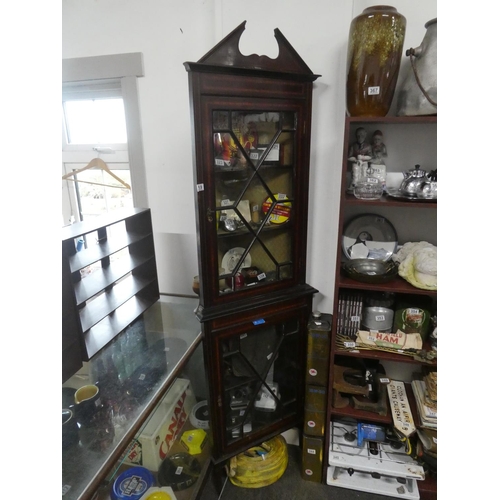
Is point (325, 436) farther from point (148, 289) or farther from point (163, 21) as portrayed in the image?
point (163, 21)

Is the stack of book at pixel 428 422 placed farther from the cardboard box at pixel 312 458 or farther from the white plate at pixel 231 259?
the white plate at pixel 231 259

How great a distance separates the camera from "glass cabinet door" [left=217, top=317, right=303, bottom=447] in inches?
57.4

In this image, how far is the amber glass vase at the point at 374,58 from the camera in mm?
1107

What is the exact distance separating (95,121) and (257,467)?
2.04 m

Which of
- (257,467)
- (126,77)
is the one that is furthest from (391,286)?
(126,77)

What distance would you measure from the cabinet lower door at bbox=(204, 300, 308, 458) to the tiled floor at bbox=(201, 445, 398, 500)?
10.3 inches

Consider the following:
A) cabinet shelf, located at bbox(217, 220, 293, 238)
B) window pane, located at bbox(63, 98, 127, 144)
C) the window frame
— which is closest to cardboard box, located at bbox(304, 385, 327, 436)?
cabinet shelf, located at bbox(217, 220, 293, 238)

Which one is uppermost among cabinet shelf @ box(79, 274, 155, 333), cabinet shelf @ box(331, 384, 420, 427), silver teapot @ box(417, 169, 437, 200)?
silver teapot @ box(417, 169, 437, 200)

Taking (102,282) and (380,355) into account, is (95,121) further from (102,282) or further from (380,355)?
(380,355)

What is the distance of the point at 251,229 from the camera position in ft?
4.40

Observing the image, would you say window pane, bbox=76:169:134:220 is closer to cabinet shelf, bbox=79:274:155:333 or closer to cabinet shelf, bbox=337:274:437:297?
cabinet shelf, bbox=79:274:155:333

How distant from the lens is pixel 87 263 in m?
1.09

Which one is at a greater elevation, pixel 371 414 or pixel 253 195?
pixel 253 195
